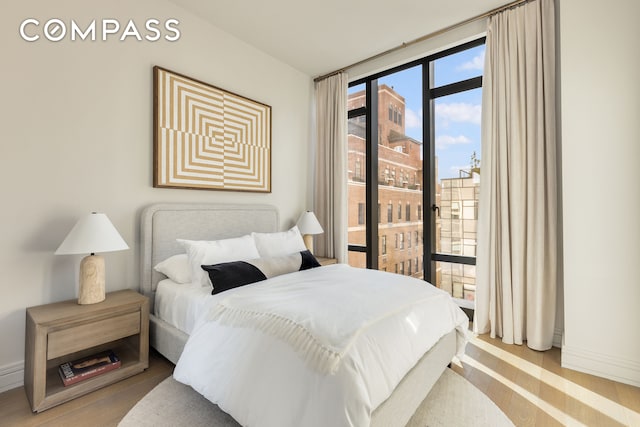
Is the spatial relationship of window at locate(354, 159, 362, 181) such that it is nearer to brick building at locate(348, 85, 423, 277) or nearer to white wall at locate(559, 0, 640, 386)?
brick building at locate(348, 85, 423, 277)

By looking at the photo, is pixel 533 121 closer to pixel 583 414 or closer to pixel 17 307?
pixel 583 414

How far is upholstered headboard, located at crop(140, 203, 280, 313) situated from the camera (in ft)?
7.95

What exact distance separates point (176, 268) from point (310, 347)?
1.53m

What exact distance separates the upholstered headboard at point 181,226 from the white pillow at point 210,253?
219 mm

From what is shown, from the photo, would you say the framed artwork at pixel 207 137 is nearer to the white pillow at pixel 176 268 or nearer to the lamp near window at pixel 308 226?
the lamp near window at pixel 308 226

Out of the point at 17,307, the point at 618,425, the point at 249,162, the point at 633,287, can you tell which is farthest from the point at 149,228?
the point at 633,287

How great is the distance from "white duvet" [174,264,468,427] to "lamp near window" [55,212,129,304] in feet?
2.56

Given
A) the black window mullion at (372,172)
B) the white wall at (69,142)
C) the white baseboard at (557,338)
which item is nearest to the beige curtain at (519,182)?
the white baseboard at (557,338)

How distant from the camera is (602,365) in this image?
205 centimetres

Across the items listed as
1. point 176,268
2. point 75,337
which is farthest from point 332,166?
point 75,337

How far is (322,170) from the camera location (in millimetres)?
3961

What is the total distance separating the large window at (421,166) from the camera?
3080 millimetres

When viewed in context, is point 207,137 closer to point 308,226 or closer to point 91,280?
point 308,226

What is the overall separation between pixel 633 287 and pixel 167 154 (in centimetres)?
352
